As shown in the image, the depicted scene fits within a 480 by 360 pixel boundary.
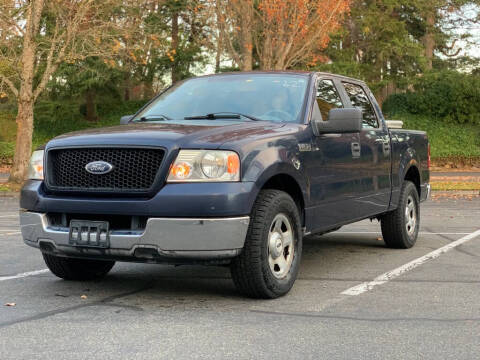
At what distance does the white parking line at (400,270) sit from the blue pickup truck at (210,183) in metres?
0.59

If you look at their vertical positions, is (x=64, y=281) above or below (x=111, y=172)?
below

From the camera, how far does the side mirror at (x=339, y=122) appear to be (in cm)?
639

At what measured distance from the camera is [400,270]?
717 cm

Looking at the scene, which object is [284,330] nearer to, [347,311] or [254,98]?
[347,311]

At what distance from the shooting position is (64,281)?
655 centimetres

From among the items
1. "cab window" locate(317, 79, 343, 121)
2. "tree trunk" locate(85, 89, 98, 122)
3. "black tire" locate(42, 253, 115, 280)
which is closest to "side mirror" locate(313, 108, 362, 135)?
"cab window" locate(317, 79, 343, 121)

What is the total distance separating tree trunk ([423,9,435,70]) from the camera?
1418 inches

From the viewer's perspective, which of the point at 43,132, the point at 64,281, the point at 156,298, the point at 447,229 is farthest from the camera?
the point at 43,132

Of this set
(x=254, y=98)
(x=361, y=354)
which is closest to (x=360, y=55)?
(x=254, y=98)

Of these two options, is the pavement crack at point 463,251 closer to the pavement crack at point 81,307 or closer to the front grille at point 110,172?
the pavement crack at point 81,307

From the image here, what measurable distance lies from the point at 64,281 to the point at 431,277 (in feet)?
10.9

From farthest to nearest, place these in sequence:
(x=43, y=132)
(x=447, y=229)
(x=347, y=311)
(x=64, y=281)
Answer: (x=43, y=132) → (x=447, y=229) → (x=64, y=281) → (x=347, y=311)

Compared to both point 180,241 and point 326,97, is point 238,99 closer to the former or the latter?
point 326,97

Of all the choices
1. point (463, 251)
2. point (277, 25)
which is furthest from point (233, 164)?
point (277, 25)
